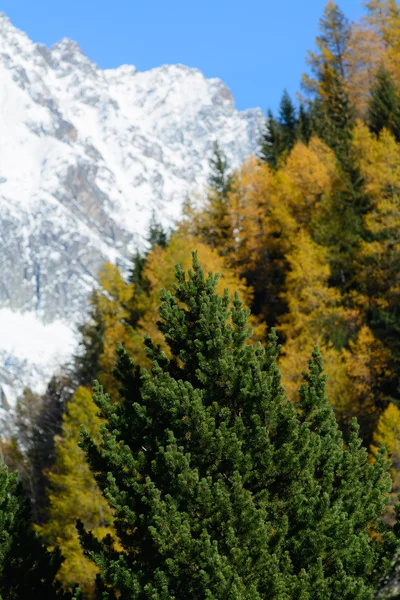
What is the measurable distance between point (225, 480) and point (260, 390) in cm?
160

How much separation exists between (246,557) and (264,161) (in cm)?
4233

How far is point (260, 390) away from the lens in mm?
11664

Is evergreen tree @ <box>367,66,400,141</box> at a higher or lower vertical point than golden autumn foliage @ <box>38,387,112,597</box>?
higher

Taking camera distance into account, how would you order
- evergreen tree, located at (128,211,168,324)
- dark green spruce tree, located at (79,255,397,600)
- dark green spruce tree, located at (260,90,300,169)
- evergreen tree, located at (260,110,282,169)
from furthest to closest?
dark green spruce tree, located at (260,90,300,169) < evergreen tree, located at (260,110,282,169) < evergreen tree, located at (128,211,168,324) < dark green spruce tree, located at (79,255,397,600)

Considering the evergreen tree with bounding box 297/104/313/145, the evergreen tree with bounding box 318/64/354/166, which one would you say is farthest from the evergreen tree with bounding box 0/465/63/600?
→ the evergreen tree with bounding box 297/104/313/145

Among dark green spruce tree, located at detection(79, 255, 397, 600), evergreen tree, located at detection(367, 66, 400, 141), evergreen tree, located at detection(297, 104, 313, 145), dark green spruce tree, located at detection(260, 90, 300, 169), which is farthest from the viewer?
evergreen tree, located at detection(297, 104, 313, 145)

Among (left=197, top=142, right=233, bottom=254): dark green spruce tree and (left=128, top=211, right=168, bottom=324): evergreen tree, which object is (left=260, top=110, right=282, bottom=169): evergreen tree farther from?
(left=128, top=211, right=168, bottom=324): evergreen tree

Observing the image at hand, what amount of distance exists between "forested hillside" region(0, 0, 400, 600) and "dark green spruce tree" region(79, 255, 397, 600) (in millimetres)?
35

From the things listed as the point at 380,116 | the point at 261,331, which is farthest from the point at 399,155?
the point at 261,331

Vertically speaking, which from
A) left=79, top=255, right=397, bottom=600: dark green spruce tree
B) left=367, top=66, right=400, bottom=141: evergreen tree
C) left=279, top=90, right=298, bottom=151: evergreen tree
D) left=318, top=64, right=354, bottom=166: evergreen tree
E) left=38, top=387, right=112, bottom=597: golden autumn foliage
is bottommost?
left=79, top=255, right=397, bottom=600: dark green spruce tree

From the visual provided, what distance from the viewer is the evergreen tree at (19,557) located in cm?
1339

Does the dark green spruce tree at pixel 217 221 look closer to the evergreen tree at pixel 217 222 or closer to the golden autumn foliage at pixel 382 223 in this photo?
the evergreen tree at pixel 217 222

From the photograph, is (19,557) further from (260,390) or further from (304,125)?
(304,125)

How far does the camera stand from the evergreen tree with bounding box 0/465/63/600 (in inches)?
527
